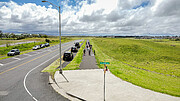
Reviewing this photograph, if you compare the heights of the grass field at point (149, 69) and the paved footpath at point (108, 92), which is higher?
the paved footpath at point (108, 92)

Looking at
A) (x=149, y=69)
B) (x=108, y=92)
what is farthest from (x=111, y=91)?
(x=149, y=69)

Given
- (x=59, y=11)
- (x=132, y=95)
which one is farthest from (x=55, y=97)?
(x=59, y=11)

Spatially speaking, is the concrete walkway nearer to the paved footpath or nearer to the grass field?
the paved footpath

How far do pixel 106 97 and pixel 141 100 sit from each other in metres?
2.19

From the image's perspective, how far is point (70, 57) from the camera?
2173cm

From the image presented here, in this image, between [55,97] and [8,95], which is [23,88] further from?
[55,97]

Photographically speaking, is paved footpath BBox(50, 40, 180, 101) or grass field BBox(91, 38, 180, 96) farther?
grass field BBox(91, 38, 180, 96)

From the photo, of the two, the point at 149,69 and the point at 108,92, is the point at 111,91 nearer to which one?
the point at 108,92


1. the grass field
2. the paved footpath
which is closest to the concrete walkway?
the paved footpath

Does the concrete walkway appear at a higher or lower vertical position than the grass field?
higher

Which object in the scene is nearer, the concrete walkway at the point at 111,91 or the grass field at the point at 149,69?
the concrete walkway at the point at 111,91

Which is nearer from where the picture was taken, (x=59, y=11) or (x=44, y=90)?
(x=44, y=90)

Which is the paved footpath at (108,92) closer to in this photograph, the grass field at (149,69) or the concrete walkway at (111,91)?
the concrete walkway at (111,91)

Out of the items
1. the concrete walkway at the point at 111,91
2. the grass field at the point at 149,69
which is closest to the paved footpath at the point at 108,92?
the concrete walkway at the point at 111,91
